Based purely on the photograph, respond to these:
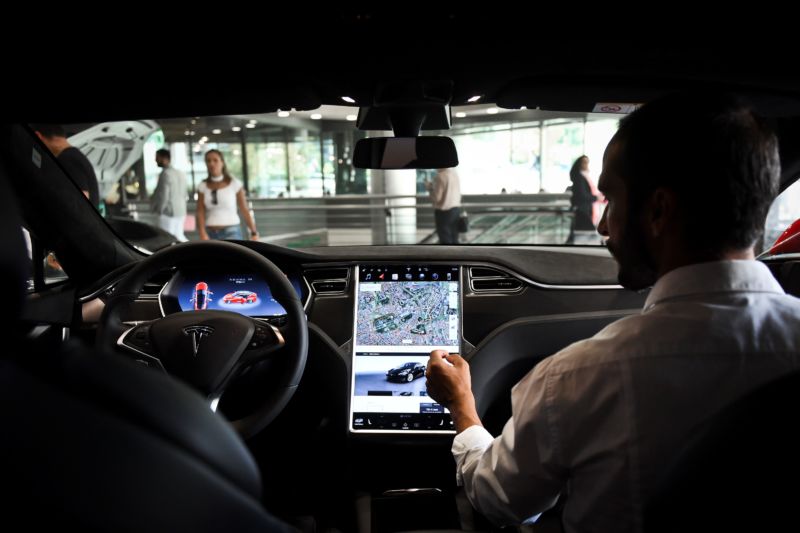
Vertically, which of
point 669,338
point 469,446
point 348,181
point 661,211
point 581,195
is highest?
point 348,181

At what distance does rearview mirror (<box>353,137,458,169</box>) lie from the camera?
8.37 ft

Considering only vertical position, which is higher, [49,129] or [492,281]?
[49,129]

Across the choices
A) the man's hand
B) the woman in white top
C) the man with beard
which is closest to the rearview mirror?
the man's hand

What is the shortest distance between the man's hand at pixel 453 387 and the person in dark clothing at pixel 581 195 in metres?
4.99

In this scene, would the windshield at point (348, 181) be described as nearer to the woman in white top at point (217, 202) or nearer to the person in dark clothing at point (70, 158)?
the woman in white top at point (217, 202)

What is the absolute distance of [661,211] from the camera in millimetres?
1146

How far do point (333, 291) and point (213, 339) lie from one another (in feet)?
2.91

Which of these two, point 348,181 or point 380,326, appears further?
point 348,181

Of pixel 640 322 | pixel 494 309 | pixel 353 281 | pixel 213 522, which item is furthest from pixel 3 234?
pixel 494 309

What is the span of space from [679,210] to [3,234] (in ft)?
3.45

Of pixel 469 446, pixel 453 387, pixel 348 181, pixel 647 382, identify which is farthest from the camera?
pixel 348 181

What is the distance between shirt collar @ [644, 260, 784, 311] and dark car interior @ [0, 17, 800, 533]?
99 centimetres

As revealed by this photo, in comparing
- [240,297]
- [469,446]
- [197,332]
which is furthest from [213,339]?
[469,446]

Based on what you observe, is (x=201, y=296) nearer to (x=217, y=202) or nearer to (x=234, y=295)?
(x=234, y=295)
